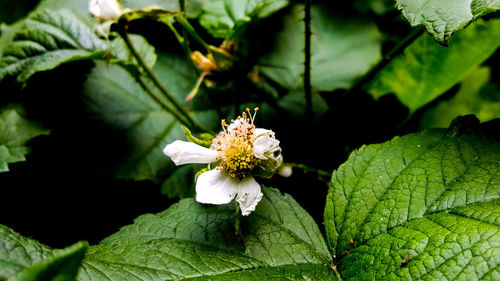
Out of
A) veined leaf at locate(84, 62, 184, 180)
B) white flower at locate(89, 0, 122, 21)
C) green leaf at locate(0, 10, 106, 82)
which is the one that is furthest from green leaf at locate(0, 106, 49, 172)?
white flower at locate(89, 0, 122, 21)

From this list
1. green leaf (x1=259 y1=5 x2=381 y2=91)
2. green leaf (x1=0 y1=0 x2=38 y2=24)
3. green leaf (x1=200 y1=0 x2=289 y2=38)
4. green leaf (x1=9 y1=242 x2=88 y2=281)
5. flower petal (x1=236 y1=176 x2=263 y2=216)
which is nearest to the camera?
green leaf (x1=9 y1=242 x2=88 y2=281)

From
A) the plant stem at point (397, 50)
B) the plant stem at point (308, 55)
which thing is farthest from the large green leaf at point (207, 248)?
the plant stem at point (397, 50)

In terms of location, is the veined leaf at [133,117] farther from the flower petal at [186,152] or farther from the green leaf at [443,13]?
the green leaf at [443,13]

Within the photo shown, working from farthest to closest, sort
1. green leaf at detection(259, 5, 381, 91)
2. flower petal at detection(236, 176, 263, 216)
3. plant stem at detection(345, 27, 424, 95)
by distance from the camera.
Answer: green leaf at detection(259, 5, 381, 91), plant stem at detection(345, 27, 424, 95), flower petal at detection(236, 176, 263, 216)

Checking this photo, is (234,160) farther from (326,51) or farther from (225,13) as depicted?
(326,51)

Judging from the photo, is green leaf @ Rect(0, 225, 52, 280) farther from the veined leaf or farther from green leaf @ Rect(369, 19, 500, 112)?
green leaf @ Rect(369, 19, 500, 112)

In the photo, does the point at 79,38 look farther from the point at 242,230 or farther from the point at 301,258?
the point at 301,258

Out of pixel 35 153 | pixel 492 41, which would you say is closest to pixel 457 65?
pixel 492 41
